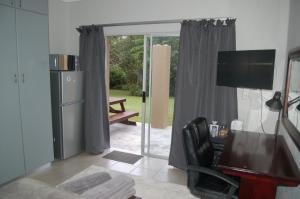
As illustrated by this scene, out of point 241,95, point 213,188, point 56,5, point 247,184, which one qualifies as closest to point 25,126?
point 56,5

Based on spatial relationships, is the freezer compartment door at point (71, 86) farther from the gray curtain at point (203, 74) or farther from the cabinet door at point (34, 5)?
the gray curtain at point (203, 74)

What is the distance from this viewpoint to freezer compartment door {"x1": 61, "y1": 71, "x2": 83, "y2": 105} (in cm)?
345

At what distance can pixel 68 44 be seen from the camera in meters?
4.18

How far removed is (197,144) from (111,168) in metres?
1.78

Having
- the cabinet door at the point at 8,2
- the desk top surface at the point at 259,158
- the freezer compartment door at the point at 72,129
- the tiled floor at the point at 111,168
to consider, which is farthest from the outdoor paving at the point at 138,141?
the cabinet door at the point at 8,2

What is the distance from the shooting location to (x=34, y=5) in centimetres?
293

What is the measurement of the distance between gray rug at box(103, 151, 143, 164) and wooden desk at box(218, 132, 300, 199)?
5.97 feet

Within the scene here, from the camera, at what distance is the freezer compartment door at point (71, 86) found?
Result: 3.45m

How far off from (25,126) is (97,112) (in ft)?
3.90

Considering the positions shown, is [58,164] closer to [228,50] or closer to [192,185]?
[192,185]

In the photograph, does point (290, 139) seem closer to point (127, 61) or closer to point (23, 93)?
point (23, 93)

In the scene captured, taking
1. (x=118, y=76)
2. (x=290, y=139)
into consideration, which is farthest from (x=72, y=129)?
(x=118, y=76)

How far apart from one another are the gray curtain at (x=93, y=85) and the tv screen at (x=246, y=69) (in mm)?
1917

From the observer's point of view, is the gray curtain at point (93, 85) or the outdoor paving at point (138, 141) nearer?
the gray curtain at point (93, 85)
